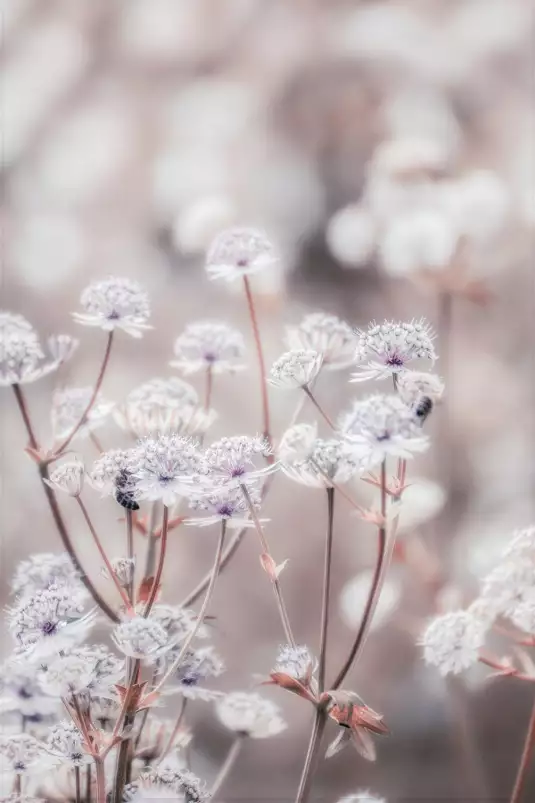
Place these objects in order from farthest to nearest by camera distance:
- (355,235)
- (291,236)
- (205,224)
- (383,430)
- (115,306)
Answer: (291,236) < (355,235) < (205,224) < (115,306) < (383,430)

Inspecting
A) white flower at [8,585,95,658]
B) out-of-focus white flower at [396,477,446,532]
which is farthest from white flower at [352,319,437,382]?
out-of-focus white flower at [396,477,446,532]

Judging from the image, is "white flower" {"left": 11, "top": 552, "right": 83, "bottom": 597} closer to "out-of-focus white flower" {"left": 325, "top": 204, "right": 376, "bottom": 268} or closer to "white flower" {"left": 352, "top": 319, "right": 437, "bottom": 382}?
"white flower" {"left": 352, "top": 319, "right": 437, "bottom": 382}

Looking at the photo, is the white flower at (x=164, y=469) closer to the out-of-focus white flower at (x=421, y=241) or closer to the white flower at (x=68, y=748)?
the white flower at (x=68, y=748)

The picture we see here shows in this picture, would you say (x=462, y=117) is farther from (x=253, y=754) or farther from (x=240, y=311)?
(x=253, y=754)

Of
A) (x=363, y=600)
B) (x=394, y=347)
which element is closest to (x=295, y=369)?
(x=394, y=347)

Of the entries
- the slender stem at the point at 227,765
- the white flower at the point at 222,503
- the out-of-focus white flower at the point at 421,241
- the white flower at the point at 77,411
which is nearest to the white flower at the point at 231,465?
the white flower at the point at 222,503

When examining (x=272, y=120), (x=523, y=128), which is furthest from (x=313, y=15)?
(x=523, y=128)

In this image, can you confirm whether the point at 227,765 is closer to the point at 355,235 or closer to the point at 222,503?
the point at 222,503
